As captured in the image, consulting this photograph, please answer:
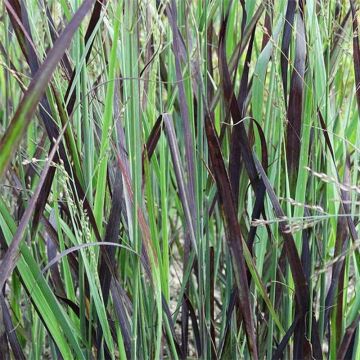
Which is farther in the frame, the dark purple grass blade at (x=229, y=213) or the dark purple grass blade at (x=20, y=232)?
the dark purple grass blade at (x=229, y=213)

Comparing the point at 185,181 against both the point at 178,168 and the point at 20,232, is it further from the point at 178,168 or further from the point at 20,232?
the point at 20,232

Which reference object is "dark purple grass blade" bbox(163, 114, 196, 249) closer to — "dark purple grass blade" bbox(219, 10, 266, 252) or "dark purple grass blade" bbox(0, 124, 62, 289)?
"dark purple grass blade" bbox(219, 10, 266, 252)

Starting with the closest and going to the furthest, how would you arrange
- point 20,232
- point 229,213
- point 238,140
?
point 20,232 < point 229,213 < point 238,140

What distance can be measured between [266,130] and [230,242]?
240mm

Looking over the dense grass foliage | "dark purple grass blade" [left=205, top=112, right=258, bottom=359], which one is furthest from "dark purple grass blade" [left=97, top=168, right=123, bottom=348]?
"dark purple grass blade" [left=205, top=112, right=258, bottom=359]

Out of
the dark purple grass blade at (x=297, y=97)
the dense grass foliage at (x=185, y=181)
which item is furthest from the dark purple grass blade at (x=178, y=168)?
the dark purple grass blade at (x=297, y=97)

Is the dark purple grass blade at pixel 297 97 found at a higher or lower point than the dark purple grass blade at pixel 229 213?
higher

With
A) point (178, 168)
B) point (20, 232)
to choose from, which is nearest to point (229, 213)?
point (178, 168)

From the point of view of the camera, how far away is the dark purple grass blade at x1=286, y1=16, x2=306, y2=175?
79cm

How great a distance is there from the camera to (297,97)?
0.80 m

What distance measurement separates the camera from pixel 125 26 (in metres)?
0.69

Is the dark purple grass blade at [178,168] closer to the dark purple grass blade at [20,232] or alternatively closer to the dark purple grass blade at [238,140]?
the dark purple grass blade at [238,140]

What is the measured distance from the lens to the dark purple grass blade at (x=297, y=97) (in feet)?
2.60

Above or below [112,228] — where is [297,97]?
above
